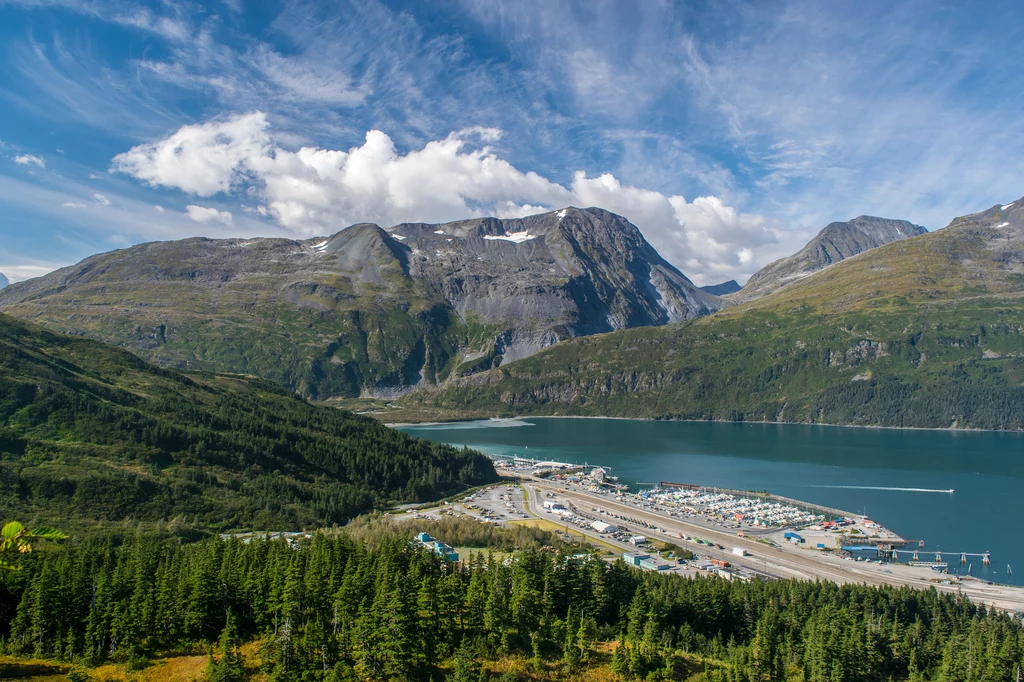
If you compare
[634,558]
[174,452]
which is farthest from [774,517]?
[174,452]

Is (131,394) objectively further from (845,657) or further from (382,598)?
A: (845,657)

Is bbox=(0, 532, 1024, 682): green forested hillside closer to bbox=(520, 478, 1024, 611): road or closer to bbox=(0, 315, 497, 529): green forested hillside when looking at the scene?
bbox=(520, 478, 1024, 611): road

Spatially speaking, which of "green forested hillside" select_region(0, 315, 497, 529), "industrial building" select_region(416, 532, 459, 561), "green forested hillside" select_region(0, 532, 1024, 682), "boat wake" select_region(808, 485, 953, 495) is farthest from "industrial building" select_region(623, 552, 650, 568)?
"boat wake" select_region(808, 485, 953, 495)

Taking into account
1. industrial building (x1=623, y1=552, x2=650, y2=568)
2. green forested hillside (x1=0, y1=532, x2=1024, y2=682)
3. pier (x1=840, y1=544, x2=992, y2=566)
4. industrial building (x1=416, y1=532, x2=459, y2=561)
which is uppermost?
green forested hillside (x1=0, y1=532, x2=1024, y2=682)

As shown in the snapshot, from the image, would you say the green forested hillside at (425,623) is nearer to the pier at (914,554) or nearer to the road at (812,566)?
the road at (812,566)

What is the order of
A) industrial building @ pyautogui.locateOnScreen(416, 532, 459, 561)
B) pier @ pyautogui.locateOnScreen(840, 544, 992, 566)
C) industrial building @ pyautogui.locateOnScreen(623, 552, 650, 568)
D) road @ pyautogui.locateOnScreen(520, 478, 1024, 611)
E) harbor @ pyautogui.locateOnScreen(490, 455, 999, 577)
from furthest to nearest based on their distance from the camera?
harbor @ pyautogui.locateOnScreen(490, 455, 999, 577) < pier @ pyautogui.locateOnScreen(840, 544, 992, 566) < industrial building @ pyautogui.locateOnScreen(623, 552, 650, 568) < road @ pyautogui.locateOnScreen(520, 478, 1024, 611) < industrial building @ pyautogui.locateOnScreen(416, 532, 459, 561)
